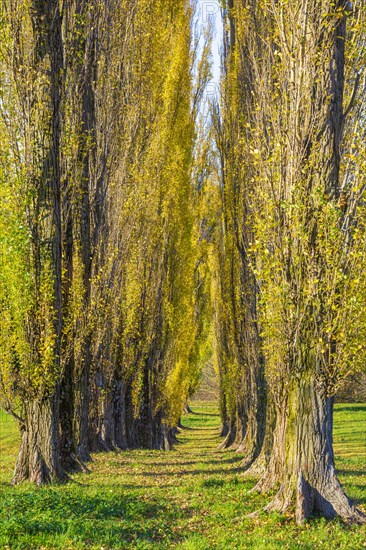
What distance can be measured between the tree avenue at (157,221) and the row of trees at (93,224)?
4cm

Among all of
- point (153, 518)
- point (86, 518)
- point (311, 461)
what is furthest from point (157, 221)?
point (86, 518)

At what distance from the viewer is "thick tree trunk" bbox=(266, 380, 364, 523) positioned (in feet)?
A: 26.4

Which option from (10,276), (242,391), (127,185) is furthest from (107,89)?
(242,391)

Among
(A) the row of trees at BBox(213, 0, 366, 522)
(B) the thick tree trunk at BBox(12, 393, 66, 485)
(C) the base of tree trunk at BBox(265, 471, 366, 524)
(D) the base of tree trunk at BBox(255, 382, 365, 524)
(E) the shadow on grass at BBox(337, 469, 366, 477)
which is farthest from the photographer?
(E) the shadow on grass at BBox(337, 469, 366, 477)

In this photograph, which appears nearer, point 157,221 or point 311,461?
point 311,461

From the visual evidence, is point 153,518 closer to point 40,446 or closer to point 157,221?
point 40,446

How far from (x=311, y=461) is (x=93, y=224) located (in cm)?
867

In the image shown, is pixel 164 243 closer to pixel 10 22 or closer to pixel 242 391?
pixel 242 391

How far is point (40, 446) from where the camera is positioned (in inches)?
407

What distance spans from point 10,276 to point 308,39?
5.48 metres

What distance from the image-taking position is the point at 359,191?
8.56 meters

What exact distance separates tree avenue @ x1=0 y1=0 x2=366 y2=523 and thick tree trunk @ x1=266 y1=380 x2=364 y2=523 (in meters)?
0.02

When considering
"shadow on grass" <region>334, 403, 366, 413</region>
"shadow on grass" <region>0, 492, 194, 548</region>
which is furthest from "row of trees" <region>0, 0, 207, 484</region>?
"shadow on grass" <region>334, 403, 366, 413</region>

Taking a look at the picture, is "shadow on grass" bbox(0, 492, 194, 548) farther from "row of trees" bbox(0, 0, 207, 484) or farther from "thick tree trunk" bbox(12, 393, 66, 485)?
"row of trees" bbox(0, 0, 207, 484)
